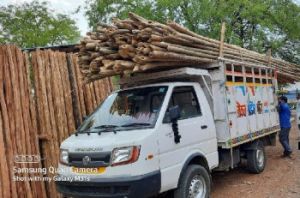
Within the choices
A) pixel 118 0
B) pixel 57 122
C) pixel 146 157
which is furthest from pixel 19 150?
pixel 118 0

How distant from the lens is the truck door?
19.2ft

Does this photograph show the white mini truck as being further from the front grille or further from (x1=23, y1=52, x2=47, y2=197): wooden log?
(x1=23, y1=52, x2=47, y2=197): wooden log

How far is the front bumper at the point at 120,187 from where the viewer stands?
5.24 metres

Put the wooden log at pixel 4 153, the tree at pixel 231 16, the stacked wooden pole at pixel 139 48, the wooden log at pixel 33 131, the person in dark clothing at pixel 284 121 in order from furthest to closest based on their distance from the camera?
1. the tree at pixel 231 16
2. the person in dark clothing at pixel 284 121
3. the wooden log at pixel 33 131
4. the wooden log at pixel 4 153
5. the stacked wooden pole at pixel 139 48

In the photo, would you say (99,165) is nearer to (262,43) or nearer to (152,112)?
(152,112)

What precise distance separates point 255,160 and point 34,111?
5154 mm

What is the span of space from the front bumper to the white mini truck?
1 cm

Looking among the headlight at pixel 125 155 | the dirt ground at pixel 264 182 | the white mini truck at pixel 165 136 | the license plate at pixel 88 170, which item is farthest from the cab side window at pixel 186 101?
the dirt ground at pixel 264 182

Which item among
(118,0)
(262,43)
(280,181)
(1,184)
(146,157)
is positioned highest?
(118,0)

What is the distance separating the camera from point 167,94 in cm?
641

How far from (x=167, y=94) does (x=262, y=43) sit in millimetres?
19845

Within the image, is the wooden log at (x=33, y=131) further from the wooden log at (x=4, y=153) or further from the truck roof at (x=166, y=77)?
the truck roof at (x=166, y=77)

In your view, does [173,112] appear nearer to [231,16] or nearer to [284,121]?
[284,121]

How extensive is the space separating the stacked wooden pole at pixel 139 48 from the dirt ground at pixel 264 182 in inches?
108
